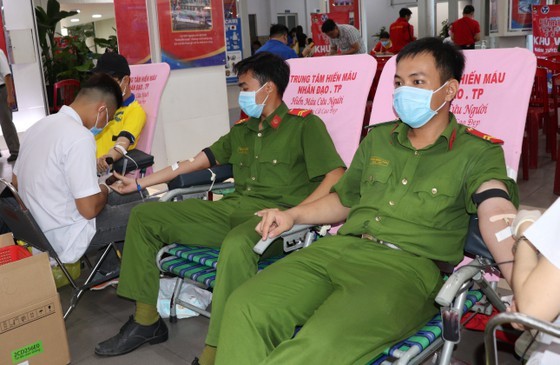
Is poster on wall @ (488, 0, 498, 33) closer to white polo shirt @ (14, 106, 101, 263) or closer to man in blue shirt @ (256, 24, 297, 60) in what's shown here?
man in blue shirt @ (256, 24, 297, 60)

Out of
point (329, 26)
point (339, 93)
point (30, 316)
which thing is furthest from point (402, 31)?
point (30, 316)

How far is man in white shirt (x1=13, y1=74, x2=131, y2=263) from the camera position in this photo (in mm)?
2590

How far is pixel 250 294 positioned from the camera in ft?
5.68

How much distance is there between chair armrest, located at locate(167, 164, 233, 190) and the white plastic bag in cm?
52

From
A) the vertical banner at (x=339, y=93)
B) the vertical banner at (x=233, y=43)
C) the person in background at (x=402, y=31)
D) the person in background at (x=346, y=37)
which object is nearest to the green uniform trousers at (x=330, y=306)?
the vertical banner at (x=339, y=93)

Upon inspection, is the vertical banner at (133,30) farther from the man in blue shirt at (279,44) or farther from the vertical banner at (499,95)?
the vertical banner at (499,95)

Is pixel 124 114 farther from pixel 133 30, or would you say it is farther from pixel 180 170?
pixel 133 30

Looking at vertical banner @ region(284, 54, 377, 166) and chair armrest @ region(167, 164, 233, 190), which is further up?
vertical banner @ region(284, 54, 377, 166)

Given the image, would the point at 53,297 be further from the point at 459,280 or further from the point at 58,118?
the point at 459,280

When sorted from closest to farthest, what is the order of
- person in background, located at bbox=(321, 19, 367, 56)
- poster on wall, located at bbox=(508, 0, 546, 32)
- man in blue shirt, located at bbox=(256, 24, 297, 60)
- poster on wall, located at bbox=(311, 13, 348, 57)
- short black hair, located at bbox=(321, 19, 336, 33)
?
Result: man in blue shirt, located at bbox=(256, 24, 297, 60) → short black hair, located at bbox=(321, 19, 336, 33) → person in background, located at bbox=(321, 19, 367, 56) → poster on wall, located at bbox=(508, 0, 546, 32) → poster on wall, located at bbox=(311, 13, 348, 57)

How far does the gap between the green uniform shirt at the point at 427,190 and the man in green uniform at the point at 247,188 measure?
40cm

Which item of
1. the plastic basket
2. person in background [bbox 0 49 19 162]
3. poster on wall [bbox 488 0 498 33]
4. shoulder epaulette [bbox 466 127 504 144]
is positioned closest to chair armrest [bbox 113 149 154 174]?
the plastic basket

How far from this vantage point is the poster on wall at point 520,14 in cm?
952

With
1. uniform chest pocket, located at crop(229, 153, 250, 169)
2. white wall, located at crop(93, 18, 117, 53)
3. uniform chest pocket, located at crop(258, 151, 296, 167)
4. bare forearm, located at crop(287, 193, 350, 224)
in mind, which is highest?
white wall, located at crop(93, 18, 117, 53)
